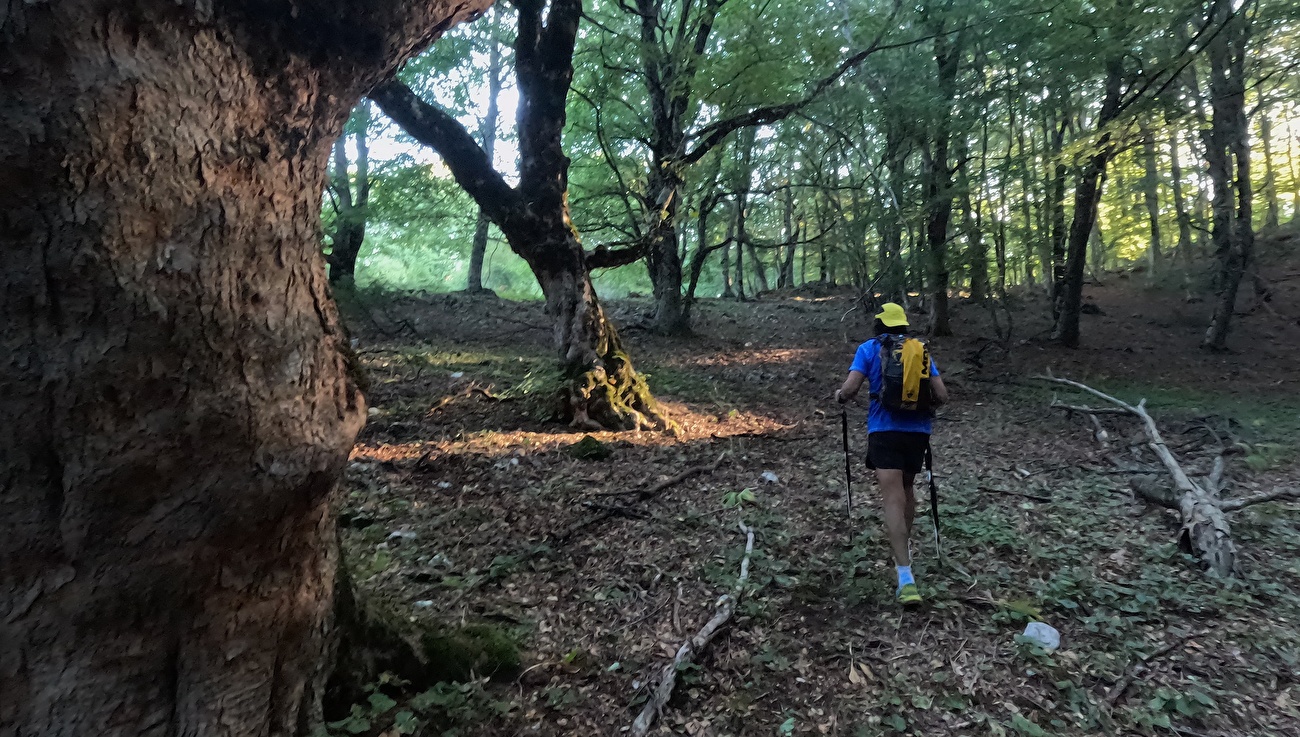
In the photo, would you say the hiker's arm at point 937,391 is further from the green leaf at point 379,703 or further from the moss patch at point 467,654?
the green leaf at point 379,703

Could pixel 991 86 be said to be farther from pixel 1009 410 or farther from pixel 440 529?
pixel 440 529

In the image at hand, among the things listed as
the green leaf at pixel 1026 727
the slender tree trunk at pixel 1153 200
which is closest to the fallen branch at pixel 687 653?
the green leaf at pixel 1026 727

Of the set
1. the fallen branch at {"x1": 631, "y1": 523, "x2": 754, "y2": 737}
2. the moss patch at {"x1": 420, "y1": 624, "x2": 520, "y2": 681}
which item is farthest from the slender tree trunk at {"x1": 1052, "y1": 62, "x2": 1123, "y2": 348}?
the moss patch at {"x1": 420, "y1": 624, "x2": 520, "y2": 681}

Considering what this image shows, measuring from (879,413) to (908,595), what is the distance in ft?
3.80

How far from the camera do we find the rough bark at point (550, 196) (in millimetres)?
7152

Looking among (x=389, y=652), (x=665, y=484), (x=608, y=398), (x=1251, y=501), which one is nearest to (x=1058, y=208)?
(x=1251, y=501)

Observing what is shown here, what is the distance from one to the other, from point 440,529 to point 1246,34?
15343 mm

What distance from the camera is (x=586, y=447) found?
6.88 m

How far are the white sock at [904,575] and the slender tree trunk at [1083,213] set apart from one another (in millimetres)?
10217

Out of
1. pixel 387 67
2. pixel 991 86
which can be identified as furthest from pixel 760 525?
pixel 991 86

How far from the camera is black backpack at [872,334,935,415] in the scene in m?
4.22

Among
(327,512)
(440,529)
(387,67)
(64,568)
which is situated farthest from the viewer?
(440,529)

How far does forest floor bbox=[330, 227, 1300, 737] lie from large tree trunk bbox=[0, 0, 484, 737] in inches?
38.9

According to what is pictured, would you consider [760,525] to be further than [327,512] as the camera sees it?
Yes
